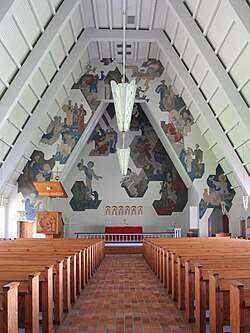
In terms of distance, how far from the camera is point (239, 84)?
1268 centimetres

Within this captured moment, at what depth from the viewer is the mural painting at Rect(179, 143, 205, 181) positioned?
18375 millimetres

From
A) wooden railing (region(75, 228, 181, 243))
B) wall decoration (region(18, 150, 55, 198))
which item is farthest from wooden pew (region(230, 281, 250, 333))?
wooden railing (region(75, 228, 181, 243))

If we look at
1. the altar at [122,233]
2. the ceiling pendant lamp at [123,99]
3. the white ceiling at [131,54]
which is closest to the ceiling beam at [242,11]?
the white ceiling at [131,54]

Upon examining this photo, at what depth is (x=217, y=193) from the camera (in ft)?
62.8

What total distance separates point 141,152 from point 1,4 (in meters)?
13.2

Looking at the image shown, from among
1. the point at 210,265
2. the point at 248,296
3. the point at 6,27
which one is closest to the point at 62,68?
the point at 6,27

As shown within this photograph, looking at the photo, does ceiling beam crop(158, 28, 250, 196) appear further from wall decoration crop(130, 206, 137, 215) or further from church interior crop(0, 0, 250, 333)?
wall decoration crop(130, 206, 137, 215)

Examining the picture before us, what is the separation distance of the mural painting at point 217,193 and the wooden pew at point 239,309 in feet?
51.7

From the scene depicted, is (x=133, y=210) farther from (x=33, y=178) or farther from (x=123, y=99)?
(x=123, y=99)

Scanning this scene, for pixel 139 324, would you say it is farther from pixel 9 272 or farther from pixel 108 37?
pixel 108 37

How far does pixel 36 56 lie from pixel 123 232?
1075 cm

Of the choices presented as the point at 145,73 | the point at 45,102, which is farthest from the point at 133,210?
the point at 45,102

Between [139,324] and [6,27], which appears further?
[6,27]

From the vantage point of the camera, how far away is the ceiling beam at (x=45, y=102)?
591 inches
